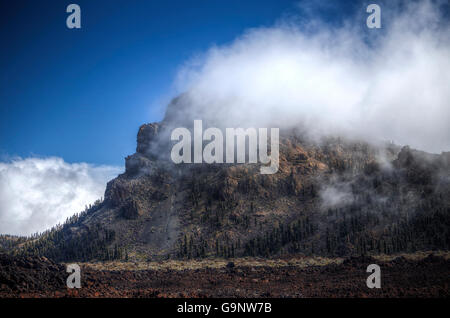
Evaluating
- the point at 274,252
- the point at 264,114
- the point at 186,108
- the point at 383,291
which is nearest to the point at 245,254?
the point at 274,252

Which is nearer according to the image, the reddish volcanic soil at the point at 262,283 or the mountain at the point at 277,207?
the reddish volcanic soil at the point at 262,283

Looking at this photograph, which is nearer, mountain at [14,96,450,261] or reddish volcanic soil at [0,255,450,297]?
reddish volcanic soil at [0,255,450,297]

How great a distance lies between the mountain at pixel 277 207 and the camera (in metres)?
85.4

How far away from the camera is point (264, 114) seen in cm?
18062

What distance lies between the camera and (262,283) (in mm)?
48344

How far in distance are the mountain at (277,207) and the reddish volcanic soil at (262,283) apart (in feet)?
86.1

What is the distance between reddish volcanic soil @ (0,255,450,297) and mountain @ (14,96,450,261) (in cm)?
2624

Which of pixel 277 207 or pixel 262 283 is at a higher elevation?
pixel 277 207

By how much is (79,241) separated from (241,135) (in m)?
84.3

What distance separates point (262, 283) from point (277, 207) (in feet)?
232

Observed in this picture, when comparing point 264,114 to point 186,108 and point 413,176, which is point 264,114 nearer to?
point 186,108

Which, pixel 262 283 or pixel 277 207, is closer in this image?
pixel 262 283

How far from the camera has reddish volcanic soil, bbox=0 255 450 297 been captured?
33.4 metres
